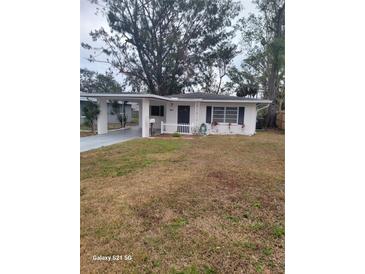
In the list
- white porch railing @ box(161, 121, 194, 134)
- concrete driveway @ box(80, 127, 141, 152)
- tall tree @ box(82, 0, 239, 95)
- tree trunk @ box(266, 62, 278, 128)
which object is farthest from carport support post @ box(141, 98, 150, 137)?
tree trunk @ box(266, 62, 278, 128)

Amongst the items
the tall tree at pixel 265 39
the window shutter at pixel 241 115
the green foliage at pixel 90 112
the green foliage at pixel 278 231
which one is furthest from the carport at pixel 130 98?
the green foliage at pixel 278 231

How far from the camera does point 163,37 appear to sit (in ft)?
26.4

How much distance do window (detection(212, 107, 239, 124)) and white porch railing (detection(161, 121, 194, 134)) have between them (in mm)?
1417

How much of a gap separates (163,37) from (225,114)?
4.76 meters

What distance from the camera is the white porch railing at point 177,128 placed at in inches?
408

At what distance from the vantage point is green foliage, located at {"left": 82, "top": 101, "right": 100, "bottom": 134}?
9.48 m

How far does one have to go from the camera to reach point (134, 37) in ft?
28.7

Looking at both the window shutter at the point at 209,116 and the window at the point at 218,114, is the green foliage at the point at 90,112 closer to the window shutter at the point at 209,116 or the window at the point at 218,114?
the window shutter at the point at 209,116

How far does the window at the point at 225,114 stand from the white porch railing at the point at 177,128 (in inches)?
55.8

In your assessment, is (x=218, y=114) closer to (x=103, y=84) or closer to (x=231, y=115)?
(x=231, y=115)

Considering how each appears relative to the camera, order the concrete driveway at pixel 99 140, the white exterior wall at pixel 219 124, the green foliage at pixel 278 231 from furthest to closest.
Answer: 1. the white exterior wall at pixel 219 124
2. the concrete driveway at pixel 99 140
3. the green foliage at pixel 278 231

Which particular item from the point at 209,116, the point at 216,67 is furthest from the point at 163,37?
the point at 209,116
